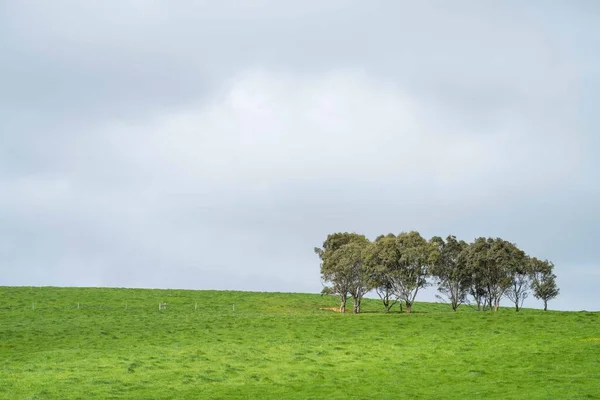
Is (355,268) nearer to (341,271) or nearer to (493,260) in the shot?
(341,271)

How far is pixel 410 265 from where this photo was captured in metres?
93.9

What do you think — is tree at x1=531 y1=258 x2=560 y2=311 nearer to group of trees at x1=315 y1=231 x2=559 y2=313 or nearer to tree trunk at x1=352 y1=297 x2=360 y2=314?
group of trees at x1=315 y1=231 x2=559 y2=313

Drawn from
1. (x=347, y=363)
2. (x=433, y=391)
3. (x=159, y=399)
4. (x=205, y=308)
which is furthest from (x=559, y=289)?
(x=159, y=399)

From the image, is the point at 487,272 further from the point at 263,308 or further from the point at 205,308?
the point at 205,308

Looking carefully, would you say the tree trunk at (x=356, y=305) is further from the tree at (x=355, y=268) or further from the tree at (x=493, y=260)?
the tree at (x=493, y=260)

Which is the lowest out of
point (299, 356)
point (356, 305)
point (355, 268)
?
point (299, 356)

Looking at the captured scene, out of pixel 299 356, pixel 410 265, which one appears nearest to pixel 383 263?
pixel 410 265

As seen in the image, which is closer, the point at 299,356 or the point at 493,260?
the point at 299,356

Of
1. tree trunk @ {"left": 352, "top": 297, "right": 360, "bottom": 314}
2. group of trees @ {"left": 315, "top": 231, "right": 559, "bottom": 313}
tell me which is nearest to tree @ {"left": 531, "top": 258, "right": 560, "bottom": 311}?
group of trees @ {"left": 315, "top": 231, "right": 559, "bottom": 313}

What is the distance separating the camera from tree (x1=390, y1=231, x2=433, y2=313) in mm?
93000

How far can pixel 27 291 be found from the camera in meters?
118

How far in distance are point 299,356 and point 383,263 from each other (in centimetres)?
4163

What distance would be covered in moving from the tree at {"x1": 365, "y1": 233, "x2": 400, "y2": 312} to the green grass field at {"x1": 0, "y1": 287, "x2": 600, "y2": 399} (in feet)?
48.0

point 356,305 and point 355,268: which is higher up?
point 355,268
